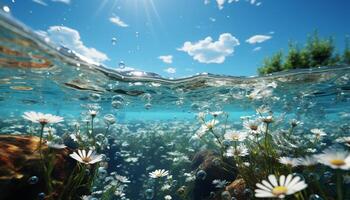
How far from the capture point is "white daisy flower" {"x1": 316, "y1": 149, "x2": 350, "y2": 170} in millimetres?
2297

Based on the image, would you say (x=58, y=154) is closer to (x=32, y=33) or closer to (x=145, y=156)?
(x=32, y=33)

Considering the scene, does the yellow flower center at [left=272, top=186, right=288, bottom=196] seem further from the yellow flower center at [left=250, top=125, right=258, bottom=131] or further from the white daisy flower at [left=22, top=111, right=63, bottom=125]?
the white daisy flower at [left=22, top=111, right=63, bottom=125]

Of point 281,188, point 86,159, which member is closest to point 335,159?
point 281,188

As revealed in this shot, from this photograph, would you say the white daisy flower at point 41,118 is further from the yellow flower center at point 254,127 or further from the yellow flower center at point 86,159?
the yellow flower center at point 254,127

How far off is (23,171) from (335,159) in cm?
453

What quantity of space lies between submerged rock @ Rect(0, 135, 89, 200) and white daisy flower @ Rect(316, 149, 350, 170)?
3.51 meters

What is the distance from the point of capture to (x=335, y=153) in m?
2.58

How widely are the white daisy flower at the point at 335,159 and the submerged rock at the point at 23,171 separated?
3510mm

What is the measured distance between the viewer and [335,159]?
2.46 metres

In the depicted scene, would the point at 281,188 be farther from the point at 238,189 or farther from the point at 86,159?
the point at 238,189

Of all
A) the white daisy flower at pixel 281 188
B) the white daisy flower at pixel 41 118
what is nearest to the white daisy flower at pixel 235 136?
the white daisy flower at pixel 281 188

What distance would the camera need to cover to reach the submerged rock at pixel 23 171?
4281 millimetres

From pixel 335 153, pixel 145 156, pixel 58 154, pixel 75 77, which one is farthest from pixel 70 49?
pixel 145 156

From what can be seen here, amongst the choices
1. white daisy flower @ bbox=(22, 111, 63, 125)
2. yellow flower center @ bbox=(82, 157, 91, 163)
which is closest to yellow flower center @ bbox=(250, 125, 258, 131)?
yellow flower center @ bbox=(82, 157, 91, 163)
